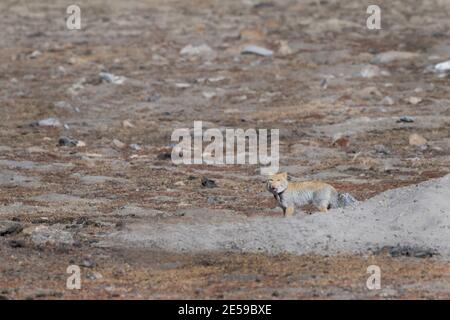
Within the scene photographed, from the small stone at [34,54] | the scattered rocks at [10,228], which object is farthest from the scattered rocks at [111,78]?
the scattered rocks at [10,228]

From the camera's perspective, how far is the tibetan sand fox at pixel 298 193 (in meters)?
14.9

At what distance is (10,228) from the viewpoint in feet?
48.8

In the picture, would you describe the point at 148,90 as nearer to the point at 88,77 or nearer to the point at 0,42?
the point at 88,77

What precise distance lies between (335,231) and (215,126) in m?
11.6

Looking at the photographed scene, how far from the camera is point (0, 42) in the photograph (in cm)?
3716

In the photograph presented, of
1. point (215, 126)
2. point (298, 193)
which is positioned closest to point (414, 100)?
point (215, 126)

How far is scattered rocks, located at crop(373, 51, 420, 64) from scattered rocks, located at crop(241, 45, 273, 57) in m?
3.24

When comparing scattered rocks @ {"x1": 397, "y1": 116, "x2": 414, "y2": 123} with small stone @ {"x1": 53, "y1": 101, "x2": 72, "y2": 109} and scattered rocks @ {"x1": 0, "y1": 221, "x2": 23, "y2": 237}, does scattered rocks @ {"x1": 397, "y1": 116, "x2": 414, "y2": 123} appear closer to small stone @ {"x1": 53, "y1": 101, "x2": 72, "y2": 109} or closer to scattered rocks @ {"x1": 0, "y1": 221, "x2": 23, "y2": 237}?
small stone @ {"x1": 53, "y1": 101, "x2": 72, "y2": 109}

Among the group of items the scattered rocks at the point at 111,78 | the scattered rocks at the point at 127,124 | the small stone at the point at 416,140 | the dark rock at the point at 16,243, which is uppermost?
the scattered rocks at the point at 111,78

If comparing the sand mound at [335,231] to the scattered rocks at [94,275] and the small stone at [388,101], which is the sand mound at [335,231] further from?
the small stone at [388,101]

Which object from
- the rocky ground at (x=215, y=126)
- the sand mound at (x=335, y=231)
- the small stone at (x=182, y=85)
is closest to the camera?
the rocky ground at (x=215, y=126)

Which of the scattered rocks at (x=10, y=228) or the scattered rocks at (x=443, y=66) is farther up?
the scattered rocks at (x=443, y=66)

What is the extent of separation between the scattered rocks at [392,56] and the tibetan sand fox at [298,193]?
17868 mm
